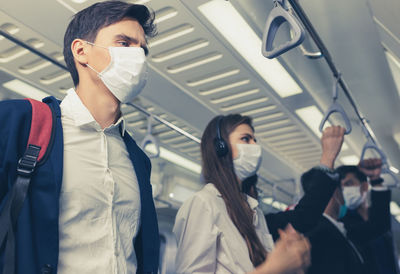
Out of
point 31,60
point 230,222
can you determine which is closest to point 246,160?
point 230,222

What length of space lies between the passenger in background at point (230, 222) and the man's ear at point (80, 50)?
804 mm

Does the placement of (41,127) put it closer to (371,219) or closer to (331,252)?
(331,252)

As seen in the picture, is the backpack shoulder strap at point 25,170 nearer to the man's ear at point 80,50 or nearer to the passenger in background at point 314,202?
the man's ear at point 80,50

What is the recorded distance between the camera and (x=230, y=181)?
1.92 metres

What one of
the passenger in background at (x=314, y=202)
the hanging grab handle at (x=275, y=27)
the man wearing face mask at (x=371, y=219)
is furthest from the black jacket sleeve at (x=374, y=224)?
the hanging grab handle at (x=275, y=27)

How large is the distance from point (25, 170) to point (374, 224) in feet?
9.39

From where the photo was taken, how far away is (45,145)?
3.46 feet

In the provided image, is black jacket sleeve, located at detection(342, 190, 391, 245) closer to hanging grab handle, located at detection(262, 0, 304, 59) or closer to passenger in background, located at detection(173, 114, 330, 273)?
passenger in background, located at detection(173, 114, 330, 273)

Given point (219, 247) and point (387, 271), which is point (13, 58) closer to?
point (219, 247)

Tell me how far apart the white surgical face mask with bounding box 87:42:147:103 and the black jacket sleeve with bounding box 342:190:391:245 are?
93.7 inches

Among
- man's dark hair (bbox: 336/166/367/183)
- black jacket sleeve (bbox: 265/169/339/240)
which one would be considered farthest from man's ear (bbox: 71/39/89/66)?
man's dark hair (bbox: 336/166/367/183)

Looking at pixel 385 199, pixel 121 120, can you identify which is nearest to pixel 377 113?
pixel 385 199

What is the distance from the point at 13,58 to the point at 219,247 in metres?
1.54

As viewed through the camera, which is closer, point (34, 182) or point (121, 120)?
point (34, 182)
